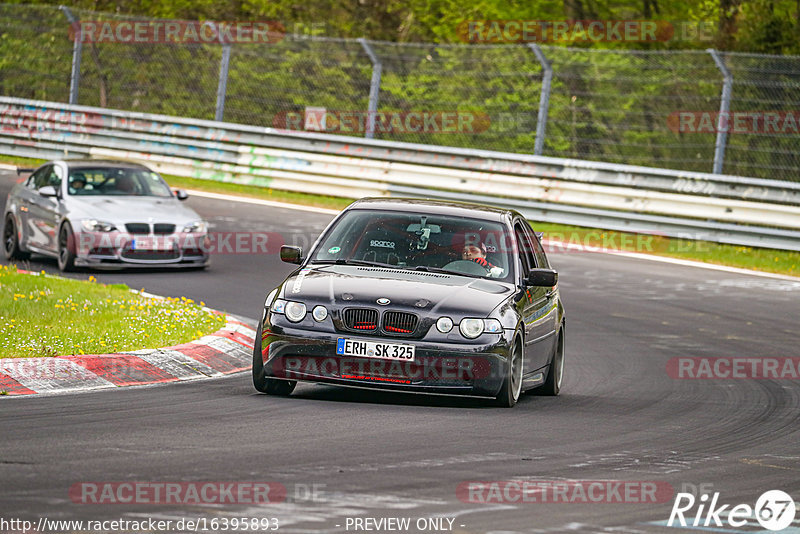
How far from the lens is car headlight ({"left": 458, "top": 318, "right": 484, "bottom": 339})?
9734mm

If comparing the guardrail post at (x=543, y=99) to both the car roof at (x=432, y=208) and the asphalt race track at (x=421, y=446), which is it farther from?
the car roof at (x=432, y=208)

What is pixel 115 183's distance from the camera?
19109 millimetres

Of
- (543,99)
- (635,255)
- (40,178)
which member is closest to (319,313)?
(40,178)

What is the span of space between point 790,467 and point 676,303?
927 centimetres

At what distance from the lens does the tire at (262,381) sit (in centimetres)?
994

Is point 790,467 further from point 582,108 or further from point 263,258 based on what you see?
point 582,108

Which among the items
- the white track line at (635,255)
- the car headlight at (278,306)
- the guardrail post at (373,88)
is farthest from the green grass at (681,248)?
the car headlight at (278,306)

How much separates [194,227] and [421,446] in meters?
10.6

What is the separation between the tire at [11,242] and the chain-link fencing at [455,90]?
879 centimetres

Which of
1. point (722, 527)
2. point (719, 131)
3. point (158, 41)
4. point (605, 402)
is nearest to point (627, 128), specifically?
point (719, 131)

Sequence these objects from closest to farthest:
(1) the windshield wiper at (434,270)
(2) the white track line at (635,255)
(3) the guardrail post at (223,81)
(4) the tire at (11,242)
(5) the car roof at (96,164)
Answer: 1. (1) the windshield wiper at (434,270)
2. (4) the tire at (11,242)
3. (5) the car roof at (96,164)
4. (2) the white track line at (635,255)
5. (3) the guardrail post at (223,81)

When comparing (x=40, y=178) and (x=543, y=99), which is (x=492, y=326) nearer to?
(x=40, y=178)

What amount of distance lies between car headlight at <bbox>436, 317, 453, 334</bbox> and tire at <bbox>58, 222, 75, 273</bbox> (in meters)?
9.05

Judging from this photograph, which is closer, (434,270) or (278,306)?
(278,306)
